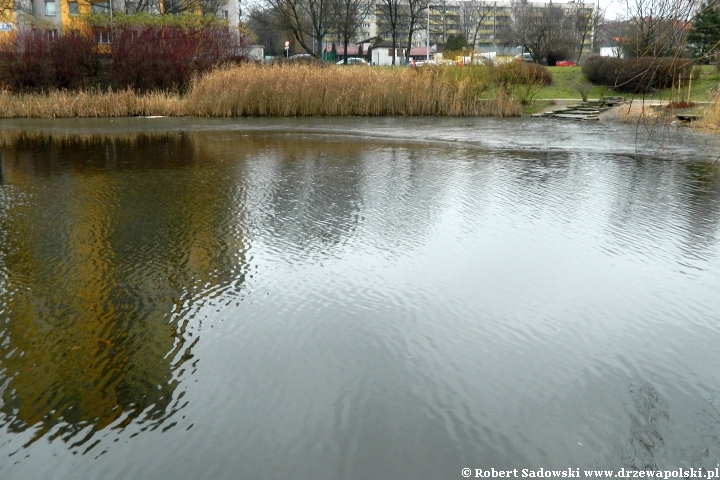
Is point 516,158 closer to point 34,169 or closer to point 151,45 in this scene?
point 34,169

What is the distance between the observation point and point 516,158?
14.3 meters

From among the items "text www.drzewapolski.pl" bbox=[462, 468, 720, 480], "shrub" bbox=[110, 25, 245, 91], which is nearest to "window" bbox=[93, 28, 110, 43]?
"shrub" bbox=[110, 25, 245, 91]

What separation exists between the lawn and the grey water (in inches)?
823

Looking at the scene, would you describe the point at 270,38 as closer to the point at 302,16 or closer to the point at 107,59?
the point at 302,16

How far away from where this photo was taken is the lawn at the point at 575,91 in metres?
29.3

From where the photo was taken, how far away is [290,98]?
2402cm

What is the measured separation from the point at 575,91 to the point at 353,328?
30.4 metres

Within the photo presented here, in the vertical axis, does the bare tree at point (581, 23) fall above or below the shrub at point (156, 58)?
above

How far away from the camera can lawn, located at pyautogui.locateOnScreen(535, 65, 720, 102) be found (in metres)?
29.3

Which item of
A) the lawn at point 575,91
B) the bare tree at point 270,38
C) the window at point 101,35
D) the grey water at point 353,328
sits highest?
the bare tree at point 270,38

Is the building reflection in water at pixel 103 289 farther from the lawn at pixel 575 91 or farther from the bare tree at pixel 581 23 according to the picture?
the bare tree at pixel 581 23

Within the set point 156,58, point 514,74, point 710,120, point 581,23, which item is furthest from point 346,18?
point 710,120

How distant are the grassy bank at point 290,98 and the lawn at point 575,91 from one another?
6427 millimetres

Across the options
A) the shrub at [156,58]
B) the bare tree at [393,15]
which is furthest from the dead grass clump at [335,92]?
the bare tree at [393,15]
